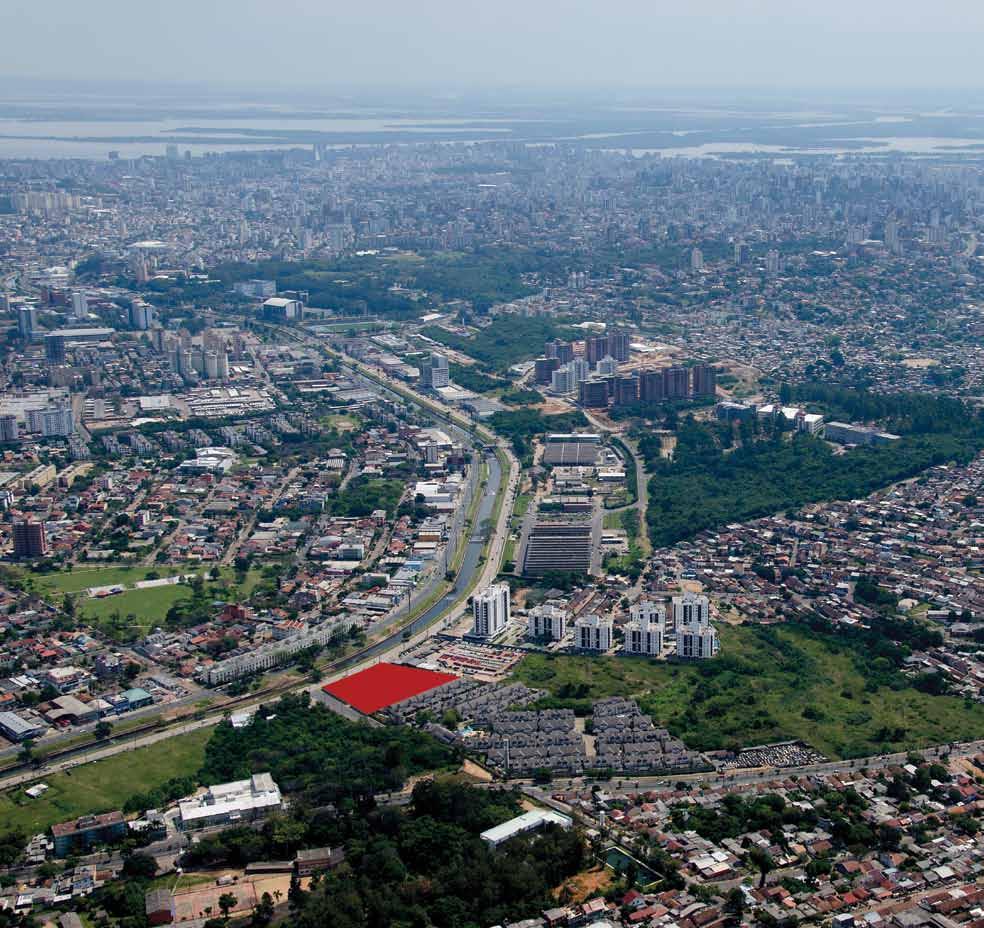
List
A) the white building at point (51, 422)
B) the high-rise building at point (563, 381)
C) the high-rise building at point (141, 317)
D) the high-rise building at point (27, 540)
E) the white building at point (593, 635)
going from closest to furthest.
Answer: the white building at point (593, 635) < the high-rise building at point (27, 540) < the white building at point (51, 422) < the high-rise building at point (563, 381) < the high-rise building at point (141, 317)

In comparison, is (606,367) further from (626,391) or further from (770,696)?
(770,696)

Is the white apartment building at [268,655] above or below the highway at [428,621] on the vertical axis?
above

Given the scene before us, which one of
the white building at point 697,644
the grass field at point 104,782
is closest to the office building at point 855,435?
the white building at point 697,644

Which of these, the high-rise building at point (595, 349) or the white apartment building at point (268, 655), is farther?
the high-rise building at point (595, 349)

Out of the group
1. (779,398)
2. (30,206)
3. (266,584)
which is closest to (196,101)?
(30,206)

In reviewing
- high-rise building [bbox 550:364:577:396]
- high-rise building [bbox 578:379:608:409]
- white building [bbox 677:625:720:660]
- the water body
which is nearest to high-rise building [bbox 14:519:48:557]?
white building [bbox 677:625:720:660]

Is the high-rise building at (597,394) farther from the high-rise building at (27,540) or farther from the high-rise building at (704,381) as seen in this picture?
the high-rise building at (27,540)
